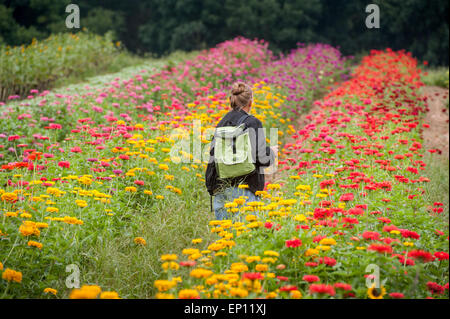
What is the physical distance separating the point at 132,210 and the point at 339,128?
3.57 m

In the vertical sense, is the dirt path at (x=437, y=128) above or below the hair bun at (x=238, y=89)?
below

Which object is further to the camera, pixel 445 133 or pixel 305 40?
pixel 305 40

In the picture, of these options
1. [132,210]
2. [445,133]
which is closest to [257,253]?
[132,210]

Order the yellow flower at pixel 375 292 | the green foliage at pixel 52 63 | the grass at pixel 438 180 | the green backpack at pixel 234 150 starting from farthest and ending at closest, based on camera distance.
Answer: the green foliage at pixel 52 63
the grass at pixel 438 180
the green backpack at pixel 234 150
the yellow flower at pixel 375 292

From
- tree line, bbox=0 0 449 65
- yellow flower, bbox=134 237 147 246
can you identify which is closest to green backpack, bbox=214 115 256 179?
yellow flower, bbox=134 237 147 246

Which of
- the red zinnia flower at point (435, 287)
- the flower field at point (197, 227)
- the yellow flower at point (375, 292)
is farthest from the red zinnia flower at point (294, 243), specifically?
the red zinnia flower at point (435, 287)

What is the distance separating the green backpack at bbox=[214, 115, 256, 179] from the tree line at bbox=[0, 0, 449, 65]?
18.3 meters

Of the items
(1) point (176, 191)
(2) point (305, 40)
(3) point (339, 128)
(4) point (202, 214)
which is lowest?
(4) point (202, 214)

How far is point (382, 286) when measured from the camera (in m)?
2.31

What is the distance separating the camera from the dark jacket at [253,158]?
11.5 feet

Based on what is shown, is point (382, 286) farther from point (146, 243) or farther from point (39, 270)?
point (39, 270)

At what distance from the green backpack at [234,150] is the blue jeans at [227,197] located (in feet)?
0.50

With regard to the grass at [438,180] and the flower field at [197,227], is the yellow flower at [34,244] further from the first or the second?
the grass at [438,180]

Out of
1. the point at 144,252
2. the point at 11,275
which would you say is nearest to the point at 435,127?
the point at 144,252
